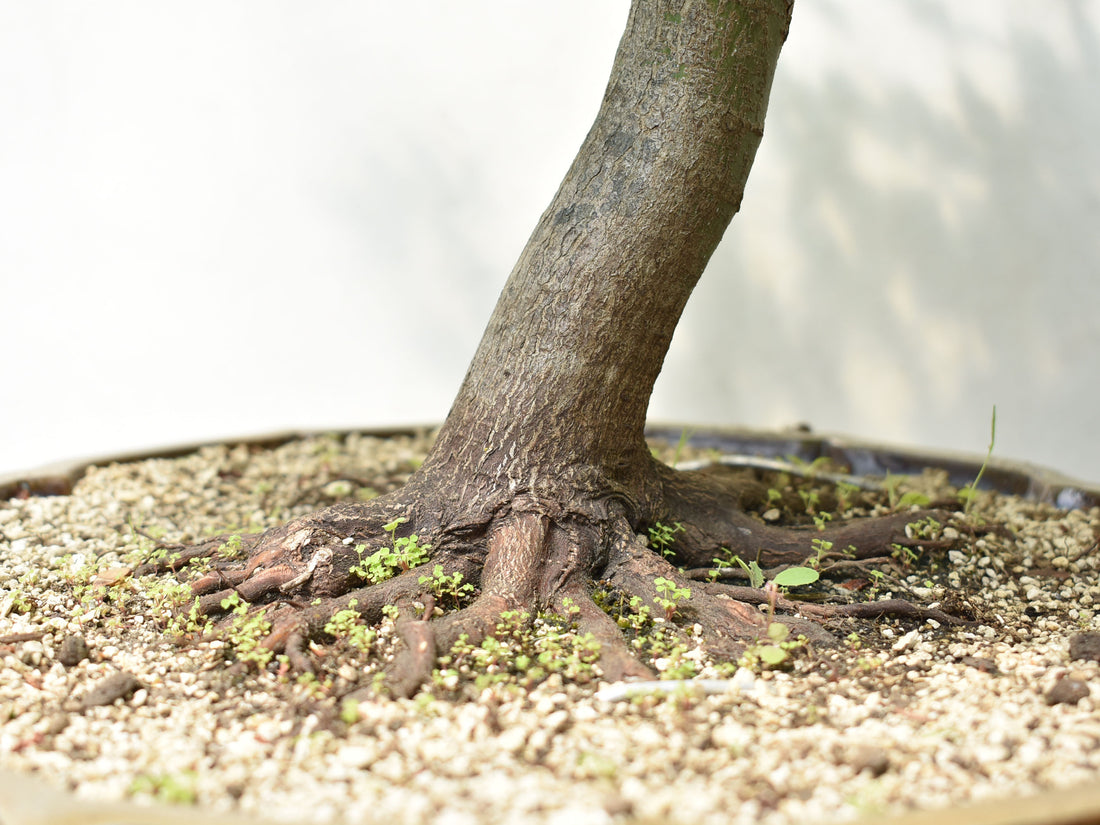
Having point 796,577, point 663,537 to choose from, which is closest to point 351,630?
point 663,537

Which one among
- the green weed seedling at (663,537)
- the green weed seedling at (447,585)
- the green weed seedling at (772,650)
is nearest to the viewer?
the green weed seedling at (772,650)

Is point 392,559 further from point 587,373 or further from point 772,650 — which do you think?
point 772,650

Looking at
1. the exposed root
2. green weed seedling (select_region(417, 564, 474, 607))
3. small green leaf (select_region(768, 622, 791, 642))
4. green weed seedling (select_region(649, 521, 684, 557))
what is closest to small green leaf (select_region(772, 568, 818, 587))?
the exposed root

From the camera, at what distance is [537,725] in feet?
4.72

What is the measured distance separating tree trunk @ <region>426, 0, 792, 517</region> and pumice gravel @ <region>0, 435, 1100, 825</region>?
0.45 metres

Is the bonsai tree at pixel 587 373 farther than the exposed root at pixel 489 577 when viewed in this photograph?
Yes

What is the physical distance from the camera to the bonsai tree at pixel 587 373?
6.22 ft

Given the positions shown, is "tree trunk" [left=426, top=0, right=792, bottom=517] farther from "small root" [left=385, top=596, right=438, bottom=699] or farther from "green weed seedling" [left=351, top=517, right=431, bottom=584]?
"small root" [left=385, top=596, right=438, bottom=699]

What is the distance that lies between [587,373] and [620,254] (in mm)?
268

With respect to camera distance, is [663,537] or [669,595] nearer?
[669,595]

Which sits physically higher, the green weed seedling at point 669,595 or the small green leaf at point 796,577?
the small green leaf at point 796,577

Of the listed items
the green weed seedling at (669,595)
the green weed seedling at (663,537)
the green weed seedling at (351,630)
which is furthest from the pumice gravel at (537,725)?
the green weed seedling at (663,537)

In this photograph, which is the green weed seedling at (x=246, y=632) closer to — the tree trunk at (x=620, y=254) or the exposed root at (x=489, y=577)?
the exposed root at (x=489, y=577)

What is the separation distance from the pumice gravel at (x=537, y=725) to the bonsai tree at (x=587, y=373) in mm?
201
